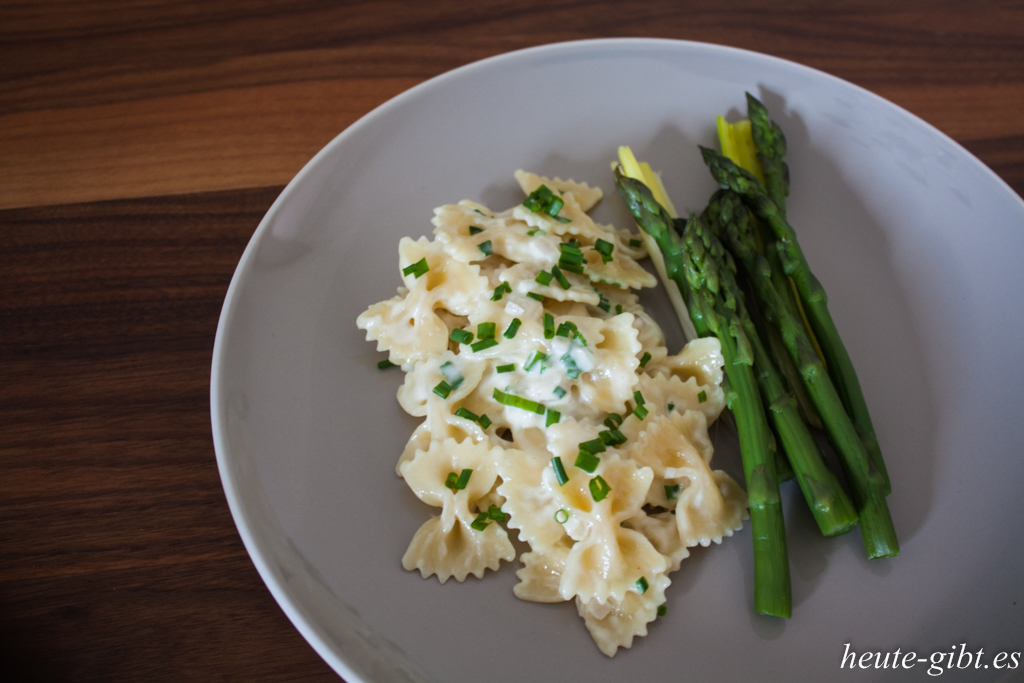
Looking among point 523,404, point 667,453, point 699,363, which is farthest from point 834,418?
point 523,404

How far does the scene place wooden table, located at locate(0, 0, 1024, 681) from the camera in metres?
2.54

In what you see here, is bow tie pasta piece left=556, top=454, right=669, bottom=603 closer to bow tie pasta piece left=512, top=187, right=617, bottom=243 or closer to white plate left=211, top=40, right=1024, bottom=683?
white plate left=211, top=40, right=1024, bottom=683

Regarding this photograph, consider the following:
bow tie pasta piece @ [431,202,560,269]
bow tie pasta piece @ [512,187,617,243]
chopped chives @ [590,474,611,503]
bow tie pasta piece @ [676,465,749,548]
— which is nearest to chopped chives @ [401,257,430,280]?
bow tie pasta piece @ [431,202,560,269]

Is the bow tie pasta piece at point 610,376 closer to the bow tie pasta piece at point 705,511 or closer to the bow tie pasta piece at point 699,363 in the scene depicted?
the bow tie pasta piece at point 699,363

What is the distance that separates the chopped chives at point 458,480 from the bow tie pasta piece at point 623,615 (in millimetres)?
626

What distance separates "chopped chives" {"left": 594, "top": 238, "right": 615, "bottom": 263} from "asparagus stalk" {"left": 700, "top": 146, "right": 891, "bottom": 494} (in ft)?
2.43

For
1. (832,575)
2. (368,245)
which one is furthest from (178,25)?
(832,575)

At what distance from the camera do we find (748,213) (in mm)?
3342

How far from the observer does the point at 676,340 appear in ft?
10.6

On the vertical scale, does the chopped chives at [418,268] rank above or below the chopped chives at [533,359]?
above

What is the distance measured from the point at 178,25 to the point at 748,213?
3.73 metres

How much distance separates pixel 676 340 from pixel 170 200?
276 cm

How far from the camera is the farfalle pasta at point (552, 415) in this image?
2516mm

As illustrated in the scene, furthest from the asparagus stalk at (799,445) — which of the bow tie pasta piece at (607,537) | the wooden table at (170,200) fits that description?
the wooden table at (170,200)
